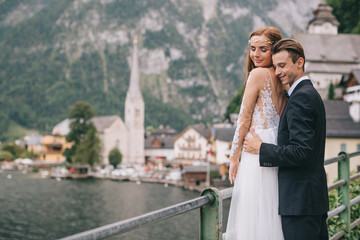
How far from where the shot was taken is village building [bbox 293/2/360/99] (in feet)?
168

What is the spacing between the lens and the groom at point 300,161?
7.59 feet

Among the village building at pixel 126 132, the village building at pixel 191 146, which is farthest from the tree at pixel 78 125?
the village building at pixel 191 146

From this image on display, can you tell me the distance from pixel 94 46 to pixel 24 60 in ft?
102

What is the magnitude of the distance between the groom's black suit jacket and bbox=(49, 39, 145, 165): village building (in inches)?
2833

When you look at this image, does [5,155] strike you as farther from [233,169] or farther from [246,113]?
[246,113]

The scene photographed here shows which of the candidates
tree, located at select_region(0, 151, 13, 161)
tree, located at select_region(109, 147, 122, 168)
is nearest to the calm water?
tree, located at select_region(109, 147, 122, 168)

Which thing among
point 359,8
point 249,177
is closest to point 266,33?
point 249,177

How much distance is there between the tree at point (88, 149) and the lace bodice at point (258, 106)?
2597 inches

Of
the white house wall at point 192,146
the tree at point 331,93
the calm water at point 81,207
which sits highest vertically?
the tree at point 331,93

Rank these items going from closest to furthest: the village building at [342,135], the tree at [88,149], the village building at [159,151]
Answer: the village building at [342,135], the tree at [88,149], the village building at [159,151]

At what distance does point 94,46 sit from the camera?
18712 cm

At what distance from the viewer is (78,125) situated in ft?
225

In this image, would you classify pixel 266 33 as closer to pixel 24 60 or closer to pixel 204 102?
pixel 204 102

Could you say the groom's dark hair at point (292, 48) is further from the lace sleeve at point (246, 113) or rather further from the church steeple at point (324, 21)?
the church steeple at point (324, 21)
